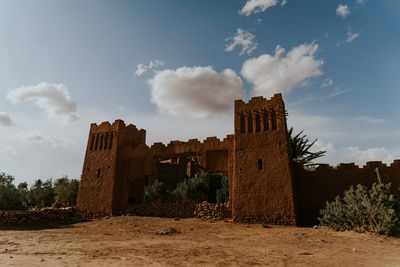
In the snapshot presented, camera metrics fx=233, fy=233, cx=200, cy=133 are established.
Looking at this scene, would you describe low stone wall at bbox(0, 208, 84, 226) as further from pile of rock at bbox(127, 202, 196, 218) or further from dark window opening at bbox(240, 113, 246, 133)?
dark window opening at bbox(240, 113, 246, 133)

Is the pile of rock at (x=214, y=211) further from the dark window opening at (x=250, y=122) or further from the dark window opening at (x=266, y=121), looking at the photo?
the dark window opening at (x=266, y=121)

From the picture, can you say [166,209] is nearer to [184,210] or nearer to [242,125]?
[184,210]

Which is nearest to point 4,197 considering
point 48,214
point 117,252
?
point 48,214

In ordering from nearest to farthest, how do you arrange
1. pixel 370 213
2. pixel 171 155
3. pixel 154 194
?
pixel 370 213 < pixel 171 155 < pixel 154 194

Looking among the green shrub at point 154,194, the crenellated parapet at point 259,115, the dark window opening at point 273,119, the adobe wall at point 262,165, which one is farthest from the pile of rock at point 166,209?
the dark window opening at point 273,119

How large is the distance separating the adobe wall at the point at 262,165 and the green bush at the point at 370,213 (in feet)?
7.10

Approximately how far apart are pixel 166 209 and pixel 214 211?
3.52 meters

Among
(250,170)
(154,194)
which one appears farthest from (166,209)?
(250,170)

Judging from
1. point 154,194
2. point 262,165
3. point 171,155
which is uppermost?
point 171,155

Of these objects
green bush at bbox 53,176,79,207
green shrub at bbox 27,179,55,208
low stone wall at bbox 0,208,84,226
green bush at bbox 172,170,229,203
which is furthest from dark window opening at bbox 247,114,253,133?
green shrub at bbox 27,179,55,208

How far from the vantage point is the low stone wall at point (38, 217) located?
13.5 m

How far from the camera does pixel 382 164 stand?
11898 millimetres

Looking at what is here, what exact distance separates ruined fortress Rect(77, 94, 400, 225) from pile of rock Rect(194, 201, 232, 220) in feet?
2.02

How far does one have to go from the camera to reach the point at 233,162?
13.8 meters
